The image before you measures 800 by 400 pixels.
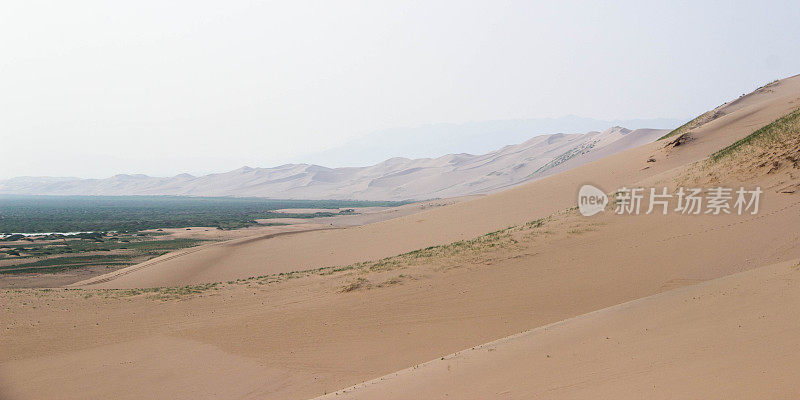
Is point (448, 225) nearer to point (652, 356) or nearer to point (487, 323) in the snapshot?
point (487, 323)

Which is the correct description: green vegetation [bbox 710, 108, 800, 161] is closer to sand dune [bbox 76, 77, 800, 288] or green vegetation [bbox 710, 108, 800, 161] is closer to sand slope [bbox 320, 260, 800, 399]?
sand dune [bbox 76, 77, 800, 288]

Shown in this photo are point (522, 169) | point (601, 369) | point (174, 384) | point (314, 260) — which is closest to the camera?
point (601, 369)

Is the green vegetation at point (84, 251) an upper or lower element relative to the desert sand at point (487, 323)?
upper

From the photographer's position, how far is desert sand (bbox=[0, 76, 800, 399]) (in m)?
5.83

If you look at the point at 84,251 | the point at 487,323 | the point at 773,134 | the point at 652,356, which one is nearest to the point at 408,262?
the point at 487,323

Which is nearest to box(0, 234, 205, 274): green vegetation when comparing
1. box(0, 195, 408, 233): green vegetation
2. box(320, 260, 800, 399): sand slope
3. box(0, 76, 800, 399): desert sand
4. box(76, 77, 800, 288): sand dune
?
box(76, 77, 800, 288): sand dune

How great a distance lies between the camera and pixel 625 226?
1465 cm

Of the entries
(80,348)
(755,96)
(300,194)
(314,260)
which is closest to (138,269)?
(314,260)

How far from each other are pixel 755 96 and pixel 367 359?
41.4 metres

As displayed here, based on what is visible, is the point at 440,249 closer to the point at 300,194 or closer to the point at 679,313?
the point at 679,313

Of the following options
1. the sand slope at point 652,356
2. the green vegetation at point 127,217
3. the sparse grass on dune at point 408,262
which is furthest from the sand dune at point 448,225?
the green vegetation at point 127,217

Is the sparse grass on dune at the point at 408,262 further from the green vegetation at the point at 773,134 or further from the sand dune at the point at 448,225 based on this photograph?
the green vegetation at the point at 773,134

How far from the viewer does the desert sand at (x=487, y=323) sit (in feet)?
19.1

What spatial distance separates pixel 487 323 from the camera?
32.0 feet
